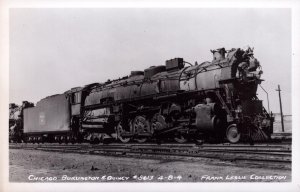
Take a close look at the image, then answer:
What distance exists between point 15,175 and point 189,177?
2011mm

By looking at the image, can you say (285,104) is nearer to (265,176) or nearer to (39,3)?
(265,176)

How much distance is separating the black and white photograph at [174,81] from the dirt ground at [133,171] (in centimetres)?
1

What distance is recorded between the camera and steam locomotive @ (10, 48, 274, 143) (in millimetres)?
5191

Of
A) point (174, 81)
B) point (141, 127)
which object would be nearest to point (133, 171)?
point (141, 127)

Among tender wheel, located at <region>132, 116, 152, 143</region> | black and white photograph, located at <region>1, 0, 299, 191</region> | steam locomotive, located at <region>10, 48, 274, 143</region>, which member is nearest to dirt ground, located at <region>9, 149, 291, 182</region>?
black and white photograph, located at <region>1, 0, 299, 191</region>

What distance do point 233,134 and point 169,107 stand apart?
111 cm

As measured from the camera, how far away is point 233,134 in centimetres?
515

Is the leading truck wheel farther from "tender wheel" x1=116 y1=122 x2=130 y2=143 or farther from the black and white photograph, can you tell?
"tender wheel" x1=116 y1=122 x2=130 y2=143

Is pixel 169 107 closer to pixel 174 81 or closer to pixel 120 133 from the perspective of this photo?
pixel 174 81

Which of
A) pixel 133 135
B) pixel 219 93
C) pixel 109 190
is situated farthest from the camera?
pixel 133 135

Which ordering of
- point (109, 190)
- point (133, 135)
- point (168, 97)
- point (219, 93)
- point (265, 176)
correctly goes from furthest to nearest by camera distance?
point (133, 135), point (168, 97), point (219, 93), point (109, 190), point (265, 176)

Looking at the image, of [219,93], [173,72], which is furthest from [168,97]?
[219,93]

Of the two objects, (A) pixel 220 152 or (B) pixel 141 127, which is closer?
(A) pixel 220 152

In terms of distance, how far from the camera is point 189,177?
435cm
